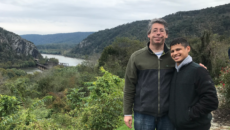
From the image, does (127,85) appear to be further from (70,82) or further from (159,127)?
(70,82)

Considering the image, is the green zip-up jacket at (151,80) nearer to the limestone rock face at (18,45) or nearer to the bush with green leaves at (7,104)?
the bush with green leaves at (7,104)

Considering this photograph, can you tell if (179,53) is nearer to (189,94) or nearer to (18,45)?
(189,94)

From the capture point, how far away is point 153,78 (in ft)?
7.43

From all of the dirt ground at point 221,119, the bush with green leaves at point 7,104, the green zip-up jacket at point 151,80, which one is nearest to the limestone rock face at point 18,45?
the bush with green leaves at point 7,104

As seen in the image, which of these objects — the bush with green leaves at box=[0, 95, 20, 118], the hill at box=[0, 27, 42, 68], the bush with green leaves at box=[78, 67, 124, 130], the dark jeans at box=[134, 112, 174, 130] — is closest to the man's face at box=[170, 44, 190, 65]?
the dark jeans at box=[134, 112, 174, 130]

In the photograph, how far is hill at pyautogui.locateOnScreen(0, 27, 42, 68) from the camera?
101938 mm

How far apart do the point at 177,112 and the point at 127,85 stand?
0.74m

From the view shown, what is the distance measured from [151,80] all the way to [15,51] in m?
138

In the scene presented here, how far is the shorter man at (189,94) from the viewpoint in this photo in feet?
6.08

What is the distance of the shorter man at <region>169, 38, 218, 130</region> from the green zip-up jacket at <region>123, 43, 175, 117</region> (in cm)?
10

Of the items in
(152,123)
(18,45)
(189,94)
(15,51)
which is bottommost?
(15,51)

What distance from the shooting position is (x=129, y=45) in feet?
118

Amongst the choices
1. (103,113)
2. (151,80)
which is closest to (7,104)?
(103,113)

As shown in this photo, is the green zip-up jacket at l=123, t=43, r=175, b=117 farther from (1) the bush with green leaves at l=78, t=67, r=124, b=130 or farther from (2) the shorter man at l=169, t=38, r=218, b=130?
(1) the bush with green leaves at l=78, t=67, r=124, b=130
